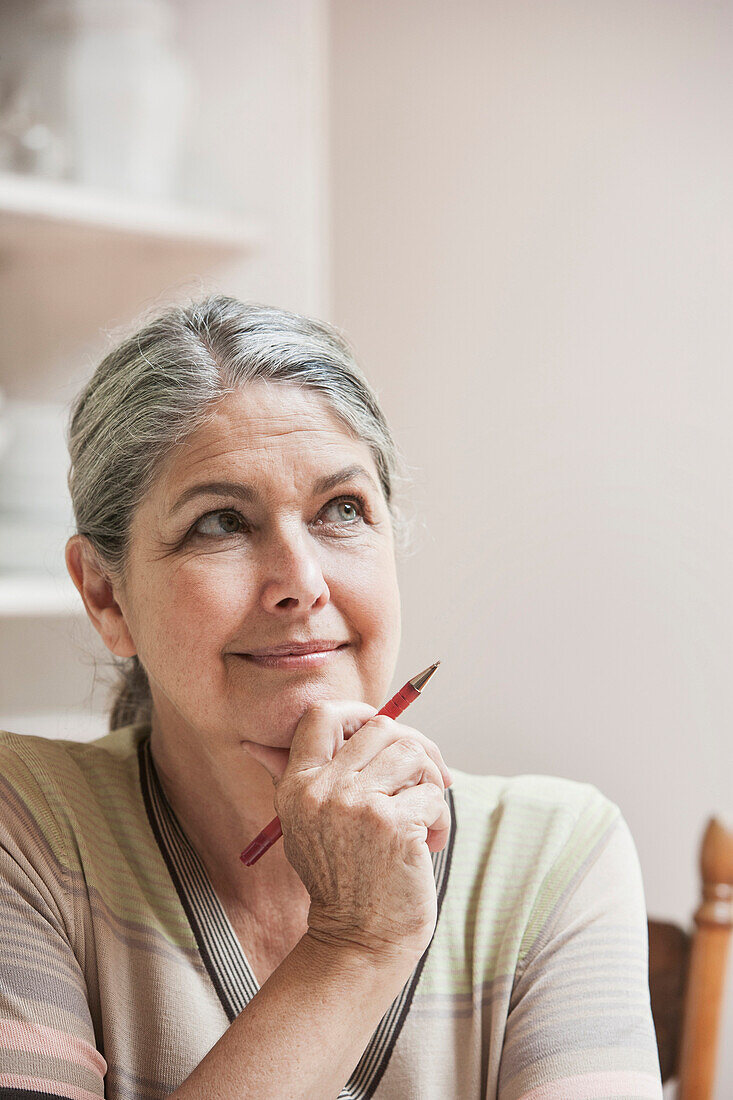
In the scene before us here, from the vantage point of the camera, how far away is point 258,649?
3.47 feet

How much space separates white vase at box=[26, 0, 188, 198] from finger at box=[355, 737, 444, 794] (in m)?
1.43

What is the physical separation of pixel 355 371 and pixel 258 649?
0.36 m

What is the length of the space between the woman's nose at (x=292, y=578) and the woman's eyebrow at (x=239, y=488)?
2.3 inches

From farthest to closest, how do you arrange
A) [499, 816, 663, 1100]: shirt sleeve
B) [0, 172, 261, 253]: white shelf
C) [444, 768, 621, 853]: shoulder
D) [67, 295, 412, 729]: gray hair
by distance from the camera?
[0, 172, 261, 253]: white shelf
[444, 768, 621, 853]: shoulder
[67, 295, 412, 729]: gray hair
[499, 816, 663, 1100]: shirt sleeve

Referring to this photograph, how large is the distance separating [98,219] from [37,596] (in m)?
0.70

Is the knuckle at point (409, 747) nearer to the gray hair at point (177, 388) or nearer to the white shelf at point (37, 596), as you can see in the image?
the gray hair at point (177, 388)

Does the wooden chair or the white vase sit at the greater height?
the white vase

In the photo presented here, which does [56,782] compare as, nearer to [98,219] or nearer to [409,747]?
[409,747]

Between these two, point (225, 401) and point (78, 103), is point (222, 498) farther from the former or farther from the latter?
point (78, 103)

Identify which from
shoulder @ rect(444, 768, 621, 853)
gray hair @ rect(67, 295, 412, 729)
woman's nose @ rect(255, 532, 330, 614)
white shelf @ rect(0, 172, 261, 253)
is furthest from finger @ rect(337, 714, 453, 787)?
white shelf @ rect(0, 172, 261, 253)

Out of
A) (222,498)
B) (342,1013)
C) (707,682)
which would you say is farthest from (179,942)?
(707,682)

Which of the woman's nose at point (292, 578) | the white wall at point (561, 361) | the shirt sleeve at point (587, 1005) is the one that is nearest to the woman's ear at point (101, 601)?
the woman's nose at point (292, 578)

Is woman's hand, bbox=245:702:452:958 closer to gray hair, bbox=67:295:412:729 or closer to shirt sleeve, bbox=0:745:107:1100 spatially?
shirt sleeve, bbox=0:745:107:1100

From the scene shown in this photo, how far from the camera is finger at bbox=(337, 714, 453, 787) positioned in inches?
38.6
